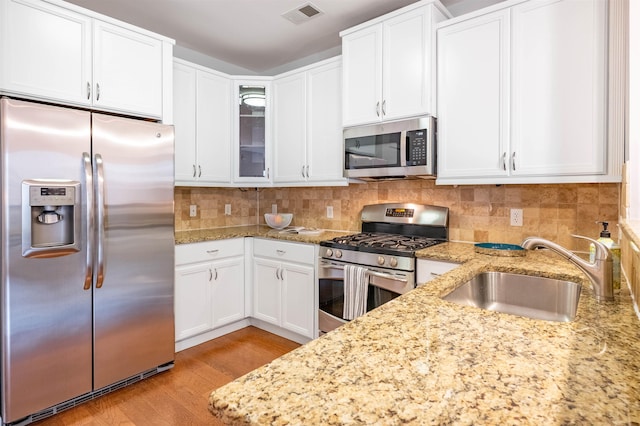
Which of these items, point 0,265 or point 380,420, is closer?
point 380,420

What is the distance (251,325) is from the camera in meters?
3.30

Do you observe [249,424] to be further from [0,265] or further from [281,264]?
[281,264]

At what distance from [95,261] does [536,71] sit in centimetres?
272

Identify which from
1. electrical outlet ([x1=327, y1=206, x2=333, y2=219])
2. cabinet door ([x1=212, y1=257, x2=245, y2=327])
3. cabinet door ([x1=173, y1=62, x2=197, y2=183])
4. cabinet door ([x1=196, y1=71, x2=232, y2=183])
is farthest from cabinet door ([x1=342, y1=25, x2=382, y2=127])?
cabinet door ([x1=212, y1=257, x2=245, y2=327])

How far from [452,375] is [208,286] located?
2.50 meters

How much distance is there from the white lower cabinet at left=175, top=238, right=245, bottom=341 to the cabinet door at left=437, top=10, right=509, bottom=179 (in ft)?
5.96

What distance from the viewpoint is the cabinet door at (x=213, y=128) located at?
10.0ft

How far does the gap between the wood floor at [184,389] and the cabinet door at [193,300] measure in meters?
0.18

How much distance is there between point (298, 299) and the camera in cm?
284

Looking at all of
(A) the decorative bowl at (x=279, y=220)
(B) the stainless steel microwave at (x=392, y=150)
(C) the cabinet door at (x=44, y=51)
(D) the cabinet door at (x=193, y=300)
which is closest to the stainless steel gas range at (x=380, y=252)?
(B) the stainless steel microwave at (x=392, y=150)

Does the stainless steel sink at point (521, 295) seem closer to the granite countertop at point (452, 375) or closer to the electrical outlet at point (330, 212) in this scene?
the granite countertop at point (452, 375)

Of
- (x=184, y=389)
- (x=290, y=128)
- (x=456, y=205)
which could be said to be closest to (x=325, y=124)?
(x=290, y=128)

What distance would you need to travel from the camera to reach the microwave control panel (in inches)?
91.8

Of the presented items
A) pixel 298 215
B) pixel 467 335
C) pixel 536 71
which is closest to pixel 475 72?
pixel 536 71
